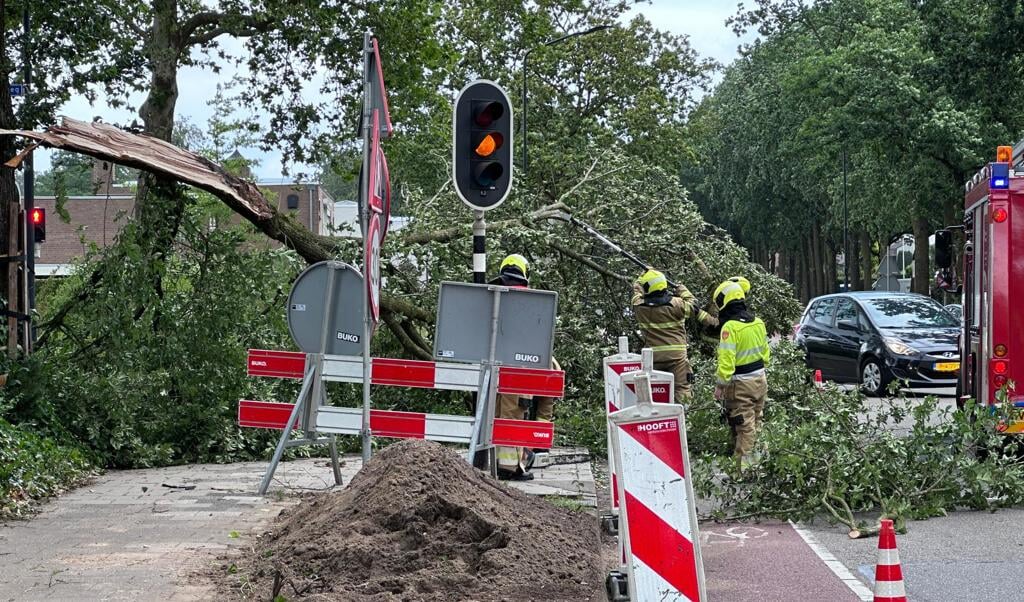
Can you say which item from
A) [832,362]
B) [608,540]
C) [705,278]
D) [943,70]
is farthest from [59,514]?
[943,70]

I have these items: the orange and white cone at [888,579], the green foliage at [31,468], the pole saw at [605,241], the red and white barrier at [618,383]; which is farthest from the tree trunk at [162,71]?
the orange and white cone at [888,579]

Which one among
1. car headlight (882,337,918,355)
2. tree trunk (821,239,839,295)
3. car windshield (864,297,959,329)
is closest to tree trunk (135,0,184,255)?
car headlight (882,337,918,355)

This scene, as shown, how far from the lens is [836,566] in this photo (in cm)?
768

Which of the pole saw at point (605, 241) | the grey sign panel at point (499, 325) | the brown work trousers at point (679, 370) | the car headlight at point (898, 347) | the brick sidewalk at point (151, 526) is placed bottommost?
the brick sidewalk at point (151, 526)

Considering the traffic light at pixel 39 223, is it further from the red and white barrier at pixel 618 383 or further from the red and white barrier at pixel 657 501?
the red and white barrier at pixel 657 501

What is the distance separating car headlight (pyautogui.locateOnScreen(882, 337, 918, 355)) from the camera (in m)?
18.9

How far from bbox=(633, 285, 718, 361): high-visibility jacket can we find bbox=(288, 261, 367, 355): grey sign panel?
4.10 meters

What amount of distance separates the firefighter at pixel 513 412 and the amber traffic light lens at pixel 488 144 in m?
1.53

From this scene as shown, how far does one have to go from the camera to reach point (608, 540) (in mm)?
8633

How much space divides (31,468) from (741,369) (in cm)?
618

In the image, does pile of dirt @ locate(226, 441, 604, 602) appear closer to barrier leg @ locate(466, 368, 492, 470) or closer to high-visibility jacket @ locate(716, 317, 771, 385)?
barrier leg @ locate(466, 368, 492, 470)

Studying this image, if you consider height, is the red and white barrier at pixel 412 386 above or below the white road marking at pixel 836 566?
above

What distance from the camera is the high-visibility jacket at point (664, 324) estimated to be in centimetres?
1325

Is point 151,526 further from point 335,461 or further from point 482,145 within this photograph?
point 482,145
